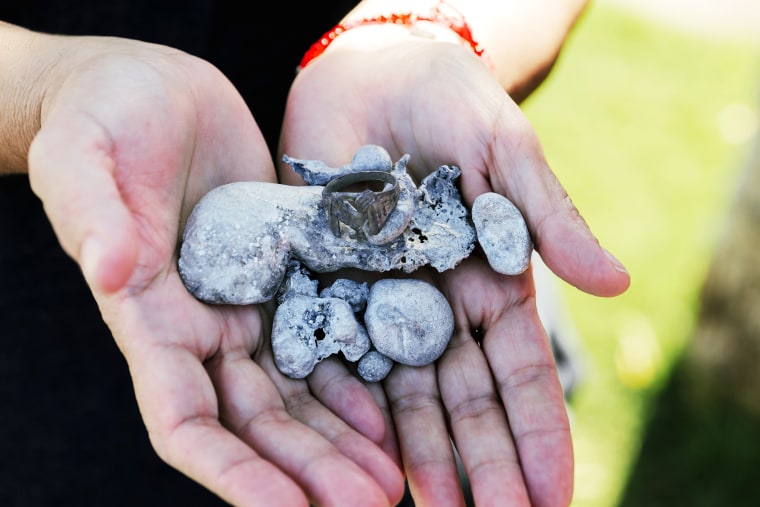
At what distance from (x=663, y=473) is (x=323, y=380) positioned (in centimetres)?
208

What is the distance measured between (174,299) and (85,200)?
39 cm

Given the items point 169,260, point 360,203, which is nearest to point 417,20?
point 360,203

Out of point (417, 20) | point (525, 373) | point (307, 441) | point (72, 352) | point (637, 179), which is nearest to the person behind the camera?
point (307, 441)

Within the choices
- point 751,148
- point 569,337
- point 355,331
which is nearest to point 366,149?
point 355,331

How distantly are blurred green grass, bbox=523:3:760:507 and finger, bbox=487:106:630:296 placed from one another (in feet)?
5.15

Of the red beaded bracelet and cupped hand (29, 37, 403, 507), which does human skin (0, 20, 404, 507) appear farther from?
the red beaded bracelet

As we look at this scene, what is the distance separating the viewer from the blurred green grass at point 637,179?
3.53 metres

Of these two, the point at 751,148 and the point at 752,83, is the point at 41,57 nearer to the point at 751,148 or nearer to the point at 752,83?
the point at 751,148

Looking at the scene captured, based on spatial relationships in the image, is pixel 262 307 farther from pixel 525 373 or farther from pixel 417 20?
pixel 417 20

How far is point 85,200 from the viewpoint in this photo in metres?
1.47

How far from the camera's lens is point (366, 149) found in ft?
6.89

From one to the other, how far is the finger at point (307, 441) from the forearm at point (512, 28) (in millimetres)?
1438

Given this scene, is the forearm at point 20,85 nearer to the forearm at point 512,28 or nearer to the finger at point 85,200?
the finger at point 85,200

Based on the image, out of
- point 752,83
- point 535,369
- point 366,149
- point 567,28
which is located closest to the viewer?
point 535,369
